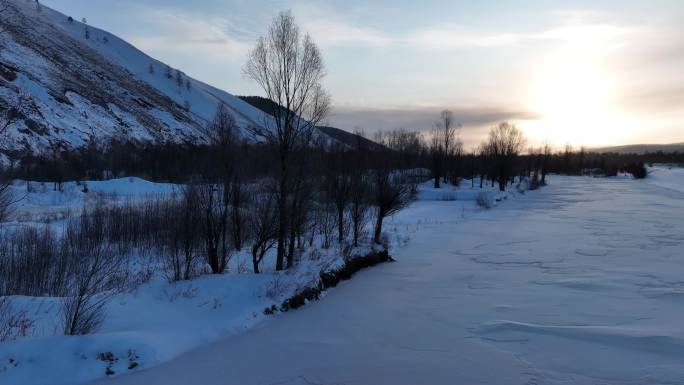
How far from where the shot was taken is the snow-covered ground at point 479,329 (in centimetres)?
711

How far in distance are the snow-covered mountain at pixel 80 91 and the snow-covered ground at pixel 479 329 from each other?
22.5 meters

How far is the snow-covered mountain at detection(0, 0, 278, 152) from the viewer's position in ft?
174

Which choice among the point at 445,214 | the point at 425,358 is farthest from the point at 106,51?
the point at 425,358

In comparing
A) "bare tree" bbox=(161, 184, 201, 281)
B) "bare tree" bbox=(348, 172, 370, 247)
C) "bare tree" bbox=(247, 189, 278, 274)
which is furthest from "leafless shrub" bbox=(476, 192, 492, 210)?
"bare tree" bbox=(161, 184, 201, 281)

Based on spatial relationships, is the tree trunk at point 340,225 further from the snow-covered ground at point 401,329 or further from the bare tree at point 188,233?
the bare tree at point 188,233

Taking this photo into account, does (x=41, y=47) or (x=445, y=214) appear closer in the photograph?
(x=445, y=214)

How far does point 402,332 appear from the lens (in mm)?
9094

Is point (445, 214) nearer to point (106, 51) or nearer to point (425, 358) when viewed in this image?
point (425, 358)

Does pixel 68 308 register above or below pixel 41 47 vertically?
below

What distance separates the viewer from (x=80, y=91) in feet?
233

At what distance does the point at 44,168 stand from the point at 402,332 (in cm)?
3911

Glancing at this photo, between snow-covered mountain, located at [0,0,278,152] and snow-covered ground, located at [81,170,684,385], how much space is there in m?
22.5

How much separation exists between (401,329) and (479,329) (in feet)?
5.26

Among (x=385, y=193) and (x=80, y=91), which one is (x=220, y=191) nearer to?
(x=385, y=193)
